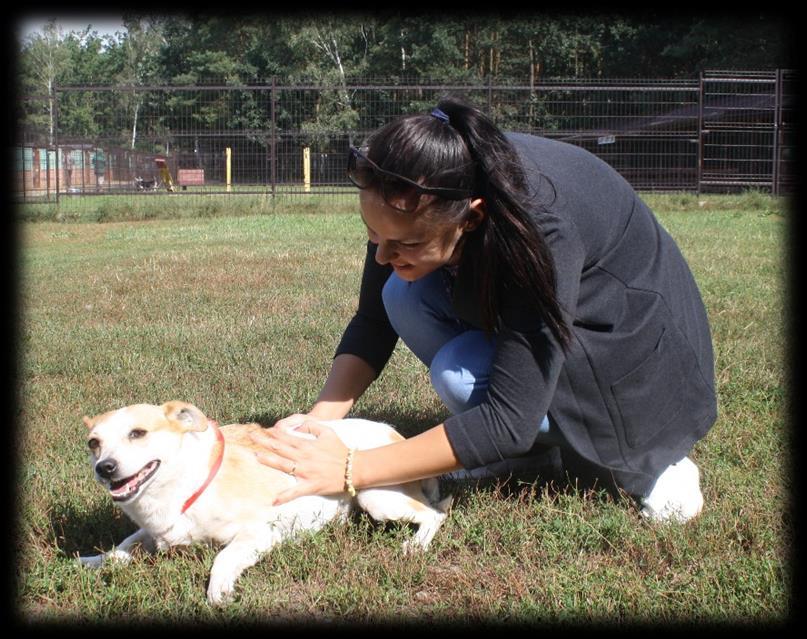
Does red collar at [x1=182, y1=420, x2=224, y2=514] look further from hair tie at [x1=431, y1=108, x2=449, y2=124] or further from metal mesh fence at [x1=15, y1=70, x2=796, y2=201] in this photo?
metal mesh fence at [x1=15, y1=70, x2=796, y2=201]

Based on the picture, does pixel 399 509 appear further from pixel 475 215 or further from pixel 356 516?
pixel 475 215

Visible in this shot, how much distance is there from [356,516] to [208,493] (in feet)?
1.84

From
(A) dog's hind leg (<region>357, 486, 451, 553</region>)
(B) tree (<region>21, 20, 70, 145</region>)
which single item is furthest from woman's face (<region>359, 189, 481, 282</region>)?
(B) tree (<region>21, 20, 70, 145</region>)

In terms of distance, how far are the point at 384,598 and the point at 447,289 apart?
110 cm

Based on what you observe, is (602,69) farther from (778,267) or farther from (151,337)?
(151,337)

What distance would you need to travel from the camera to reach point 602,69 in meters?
37.8

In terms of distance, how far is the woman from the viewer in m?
2.41

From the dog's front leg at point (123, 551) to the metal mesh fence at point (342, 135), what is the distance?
15012 mm

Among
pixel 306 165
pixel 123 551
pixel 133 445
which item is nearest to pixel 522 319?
pixel 133 445

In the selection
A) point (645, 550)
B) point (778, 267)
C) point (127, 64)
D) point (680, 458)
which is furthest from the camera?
point (127, 64)

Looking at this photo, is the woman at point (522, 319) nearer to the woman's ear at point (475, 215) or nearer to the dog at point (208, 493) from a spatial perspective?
the woman's ear at point (475, 215)

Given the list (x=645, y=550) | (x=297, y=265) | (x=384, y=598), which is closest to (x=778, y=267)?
(x=297, y=265)

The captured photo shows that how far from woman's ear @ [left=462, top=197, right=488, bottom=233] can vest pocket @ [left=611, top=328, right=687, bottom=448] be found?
0.76 meters

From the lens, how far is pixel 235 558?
259 centimetres
